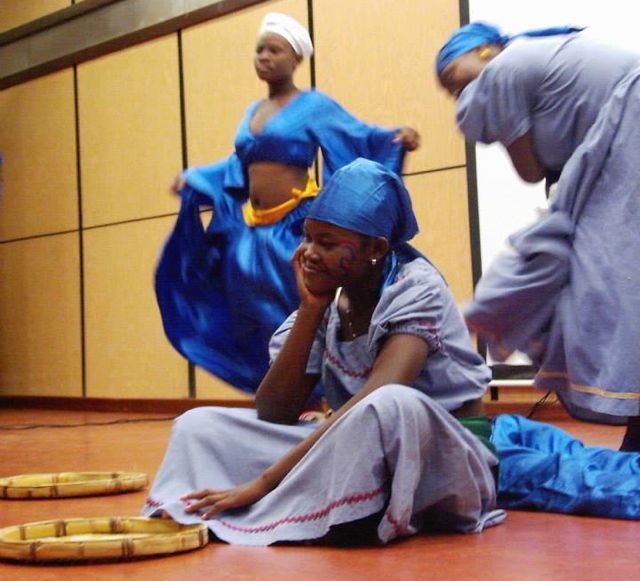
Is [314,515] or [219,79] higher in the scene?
[219,79]

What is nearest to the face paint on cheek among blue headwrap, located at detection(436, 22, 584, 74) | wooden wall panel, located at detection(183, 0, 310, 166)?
blue headwrap, located at detection(436, 22, 584, 74)

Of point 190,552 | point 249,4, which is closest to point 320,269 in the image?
point 190,552

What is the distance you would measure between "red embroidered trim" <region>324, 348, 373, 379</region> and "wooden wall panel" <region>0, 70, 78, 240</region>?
17.6 feet

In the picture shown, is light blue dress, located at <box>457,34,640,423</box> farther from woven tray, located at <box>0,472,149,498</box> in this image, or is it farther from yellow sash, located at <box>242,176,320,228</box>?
yellow sash, located at <box>242,176,320,228</box>

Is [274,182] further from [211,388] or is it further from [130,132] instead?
[130,132]

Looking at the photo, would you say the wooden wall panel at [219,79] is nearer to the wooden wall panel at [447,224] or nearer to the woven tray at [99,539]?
the wooden wall panel at [447,224]

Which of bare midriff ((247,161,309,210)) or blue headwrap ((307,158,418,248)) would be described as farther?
bare midriff ((247,161,309,210))

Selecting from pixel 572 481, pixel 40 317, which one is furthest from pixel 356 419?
pixel 40 317

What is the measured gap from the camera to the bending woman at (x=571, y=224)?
7.79 feet

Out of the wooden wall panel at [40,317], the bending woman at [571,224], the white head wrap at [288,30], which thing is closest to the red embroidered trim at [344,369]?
the bending woman at [571,224]

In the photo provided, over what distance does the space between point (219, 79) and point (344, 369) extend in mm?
4284

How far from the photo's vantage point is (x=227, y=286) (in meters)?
4.19

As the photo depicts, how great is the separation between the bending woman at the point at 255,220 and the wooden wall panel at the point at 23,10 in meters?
3.51

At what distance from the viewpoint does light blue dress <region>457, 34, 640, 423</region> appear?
2.37 metres
